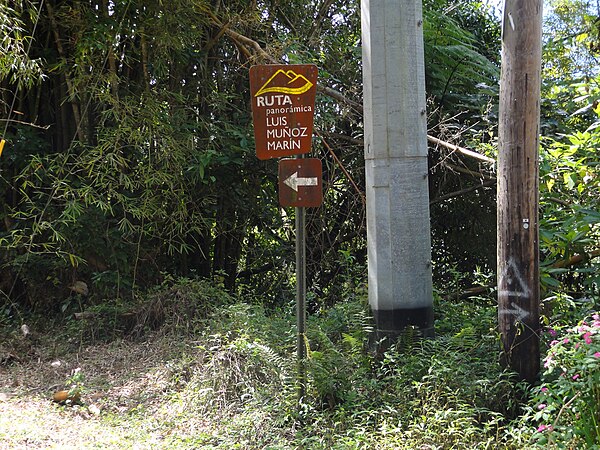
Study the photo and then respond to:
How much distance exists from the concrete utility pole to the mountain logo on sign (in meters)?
0.87

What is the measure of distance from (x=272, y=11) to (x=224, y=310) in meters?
4.29

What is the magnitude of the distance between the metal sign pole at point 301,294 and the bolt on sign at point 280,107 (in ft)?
1.61

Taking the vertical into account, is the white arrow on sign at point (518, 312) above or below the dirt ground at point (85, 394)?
above

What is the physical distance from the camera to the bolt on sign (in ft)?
16.9

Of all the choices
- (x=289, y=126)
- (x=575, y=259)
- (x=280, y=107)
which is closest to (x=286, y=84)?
(x=280, y=107)

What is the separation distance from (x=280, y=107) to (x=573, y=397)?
275 centimetres

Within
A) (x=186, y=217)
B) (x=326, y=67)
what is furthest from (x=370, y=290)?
(x=326, y=67)

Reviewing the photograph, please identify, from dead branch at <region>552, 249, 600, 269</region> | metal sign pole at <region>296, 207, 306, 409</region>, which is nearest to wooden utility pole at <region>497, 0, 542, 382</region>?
dead branch at <region>552, 249, 600, 269</region>

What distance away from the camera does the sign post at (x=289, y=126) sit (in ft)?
16.9

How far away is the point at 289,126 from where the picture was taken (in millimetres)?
5184

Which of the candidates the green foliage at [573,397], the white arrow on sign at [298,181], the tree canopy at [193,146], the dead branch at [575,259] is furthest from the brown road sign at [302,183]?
the tree canopy at [193,146]

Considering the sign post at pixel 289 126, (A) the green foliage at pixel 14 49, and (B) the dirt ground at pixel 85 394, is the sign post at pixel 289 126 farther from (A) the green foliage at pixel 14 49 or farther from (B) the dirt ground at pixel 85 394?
(A) the green foliage at pixel 14 49

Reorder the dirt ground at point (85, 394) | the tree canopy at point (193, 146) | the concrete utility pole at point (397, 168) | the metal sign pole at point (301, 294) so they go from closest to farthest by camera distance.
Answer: the metal sign pole at point (301, 294), the dirt ground at point (85, 394), the concrete utility pole at point (397, 168), the tree canopy at point (193, 146)

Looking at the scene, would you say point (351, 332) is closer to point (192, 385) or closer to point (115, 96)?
point (192, 385)
